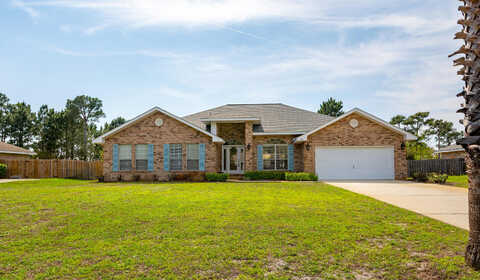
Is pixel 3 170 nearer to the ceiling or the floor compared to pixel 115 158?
nearer to the floor

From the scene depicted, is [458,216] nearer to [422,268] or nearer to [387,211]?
[387,211]

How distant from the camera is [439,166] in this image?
22625 millimetres

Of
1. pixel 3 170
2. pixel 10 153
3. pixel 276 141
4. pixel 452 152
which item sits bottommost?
pixel 3 170

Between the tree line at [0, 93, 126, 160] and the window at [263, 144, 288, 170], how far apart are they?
32.4 meters

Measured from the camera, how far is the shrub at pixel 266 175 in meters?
19.2

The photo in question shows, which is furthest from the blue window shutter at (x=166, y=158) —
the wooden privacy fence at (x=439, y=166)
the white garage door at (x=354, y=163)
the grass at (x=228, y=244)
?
the wooden privacy fence at (x=439, y=166)

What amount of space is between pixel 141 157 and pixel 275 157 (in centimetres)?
936

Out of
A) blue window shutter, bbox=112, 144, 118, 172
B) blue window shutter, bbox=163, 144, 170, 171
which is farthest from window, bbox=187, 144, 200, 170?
blue window shutter, bbox=112, 144, 118, 172

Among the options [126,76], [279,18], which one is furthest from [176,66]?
[279,18]

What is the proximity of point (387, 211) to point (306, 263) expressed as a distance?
4.53m

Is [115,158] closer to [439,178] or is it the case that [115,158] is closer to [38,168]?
[38,168]

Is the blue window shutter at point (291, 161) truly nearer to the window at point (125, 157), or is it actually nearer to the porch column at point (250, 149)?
the porch column at point (250, 149)

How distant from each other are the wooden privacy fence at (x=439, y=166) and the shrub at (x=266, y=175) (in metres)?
10.9

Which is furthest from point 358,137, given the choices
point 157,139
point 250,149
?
point 157,139
